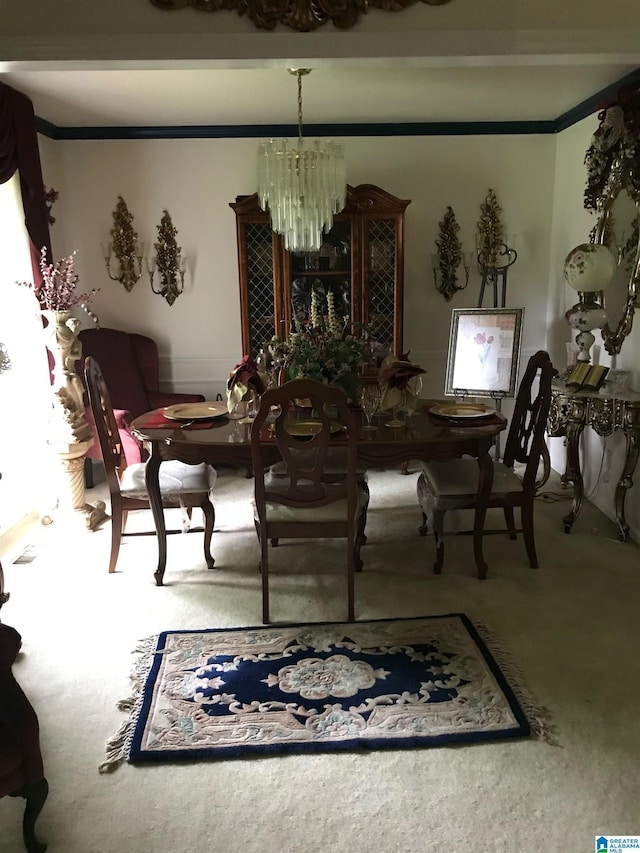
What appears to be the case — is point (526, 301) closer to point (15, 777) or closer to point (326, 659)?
point (326, 659)

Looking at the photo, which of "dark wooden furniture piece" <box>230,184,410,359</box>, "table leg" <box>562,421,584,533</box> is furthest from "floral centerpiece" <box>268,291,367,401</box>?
"dark wooden furniture piece" <box>230,184,410,359</box>

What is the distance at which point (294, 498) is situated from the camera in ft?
8.69

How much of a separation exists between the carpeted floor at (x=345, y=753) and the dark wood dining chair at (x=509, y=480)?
246mm

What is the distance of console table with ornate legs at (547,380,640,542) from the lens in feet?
10.5

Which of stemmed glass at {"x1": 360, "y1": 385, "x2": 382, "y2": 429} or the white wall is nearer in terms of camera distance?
stemmed glass at {"x1": 360, "y1": 385, "x2": 382, "y2": 429}

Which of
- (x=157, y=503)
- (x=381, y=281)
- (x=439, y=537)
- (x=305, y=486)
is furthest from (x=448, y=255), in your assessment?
(x=157, y=503)

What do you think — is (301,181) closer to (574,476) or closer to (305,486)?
(305,486)

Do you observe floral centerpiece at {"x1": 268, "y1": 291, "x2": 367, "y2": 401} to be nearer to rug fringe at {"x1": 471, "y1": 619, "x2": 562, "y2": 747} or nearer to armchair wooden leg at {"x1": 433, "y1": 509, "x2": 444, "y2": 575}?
armchair wooden leg at {"x1": 433, "y1": 509, "x2": 444, "y2": 575}

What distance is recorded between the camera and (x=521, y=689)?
2201mm

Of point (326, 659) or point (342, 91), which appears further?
point (342, 91)

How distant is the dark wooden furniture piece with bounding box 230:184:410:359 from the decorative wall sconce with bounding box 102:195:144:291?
2.79 feet

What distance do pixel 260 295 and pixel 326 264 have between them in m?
0.51

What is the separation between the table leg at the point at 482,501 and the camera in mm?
2863

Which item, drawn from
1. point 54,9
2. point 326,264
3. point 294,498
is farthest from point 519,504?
point 54,9
